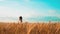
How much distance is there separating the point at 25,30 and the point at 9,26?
907 mm

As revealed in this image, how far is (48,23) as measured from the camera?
451 inches

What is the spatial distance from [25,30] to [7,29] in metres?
0.85

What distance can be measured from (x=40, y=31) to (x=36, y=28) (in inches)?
9.2

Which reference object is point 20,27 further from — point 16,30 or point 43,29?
point 43,29

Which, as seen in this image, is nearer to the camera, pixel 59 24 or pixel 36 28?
pixel 36 28

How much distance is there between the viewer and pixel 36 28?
35.4ft

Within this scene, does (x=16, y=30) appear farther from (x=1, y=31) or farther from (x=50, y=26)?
(x=50, y=26)

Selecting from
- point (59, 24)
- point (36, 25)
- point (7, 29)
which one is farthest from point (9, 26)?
point (59, 24)

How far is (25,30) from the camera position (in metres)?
10.9

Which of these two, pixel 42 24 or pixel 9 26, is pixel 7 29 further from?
pixel 42 24

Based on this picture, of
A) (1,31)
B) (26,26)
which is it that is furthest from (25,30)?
(1,31)

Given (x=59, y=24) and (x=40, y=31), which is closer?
(x=40, y=31)

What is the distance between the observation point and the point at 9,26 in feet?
37.5

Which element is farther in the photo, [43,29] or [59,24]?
[59,24]
